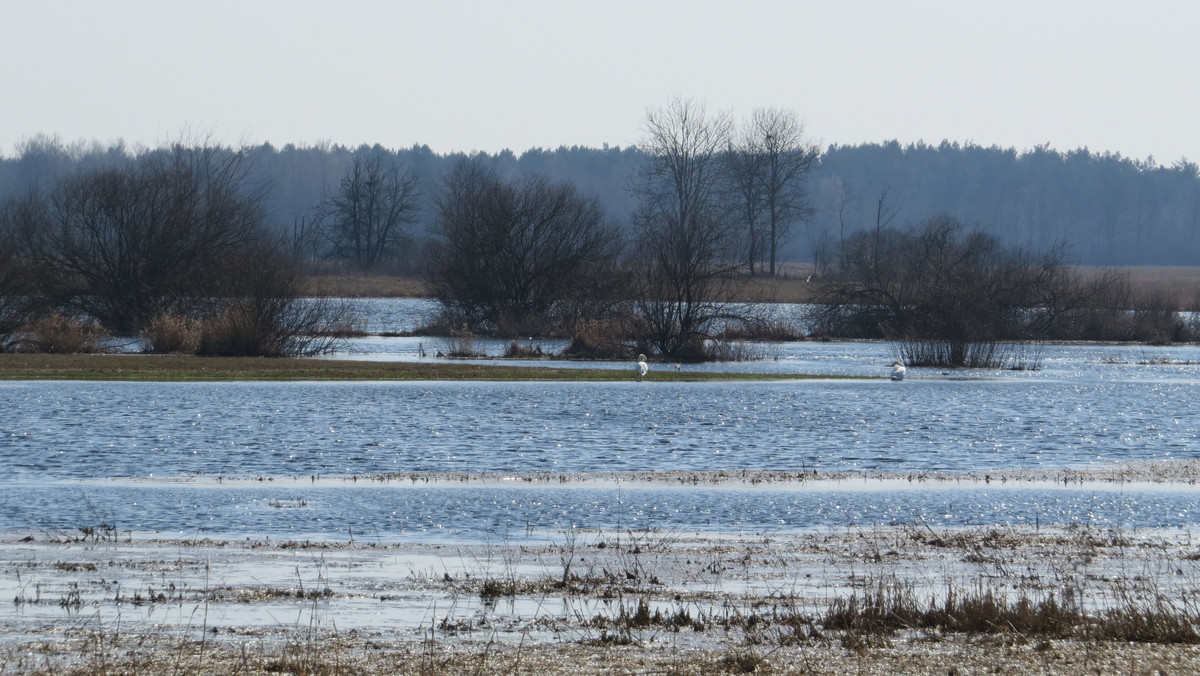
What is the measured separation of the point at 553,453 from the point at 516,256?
4029cm

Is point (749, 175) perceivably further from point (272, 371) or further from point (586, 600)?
point (586, 600)

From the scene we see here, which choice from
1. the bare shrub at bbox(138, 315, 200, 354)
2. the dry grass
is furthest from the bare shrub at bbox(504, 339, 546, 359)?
the dry grass

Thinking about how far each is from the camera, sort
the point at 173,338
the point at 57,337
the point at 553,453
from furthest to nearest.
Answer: the point at 173,338 < the point at 57,337 < the point at 553,453

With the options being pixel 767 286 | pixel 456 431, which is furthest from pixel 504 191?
pixel 456 431

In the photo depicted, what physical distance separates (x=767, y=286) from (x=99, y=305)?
163 ft

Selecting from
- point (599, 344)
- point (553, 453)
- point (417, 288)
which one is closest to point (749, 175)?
point (417, 288)

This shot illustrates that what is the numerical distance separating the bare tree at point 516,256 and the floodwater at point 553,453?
78.5 ft

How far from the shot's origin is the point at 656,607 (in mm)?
10805

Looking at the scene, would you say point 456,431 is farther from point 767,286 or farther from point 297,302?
point 767,286

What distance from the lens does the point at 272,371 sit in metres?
37.6

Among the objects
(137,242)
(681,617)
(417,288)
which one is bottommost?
(681,617)

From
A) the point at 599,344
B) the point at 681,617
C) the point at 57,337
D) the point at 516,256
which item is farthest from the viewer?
the point at 516,256

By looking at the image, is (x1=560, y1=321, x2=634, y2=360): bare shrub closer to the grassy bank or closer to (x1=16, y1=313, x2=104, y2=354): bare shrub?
the grassy bank

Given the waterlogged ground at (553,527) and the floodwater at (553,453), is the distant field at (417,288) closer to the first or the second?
the floodwater at (553,453)
